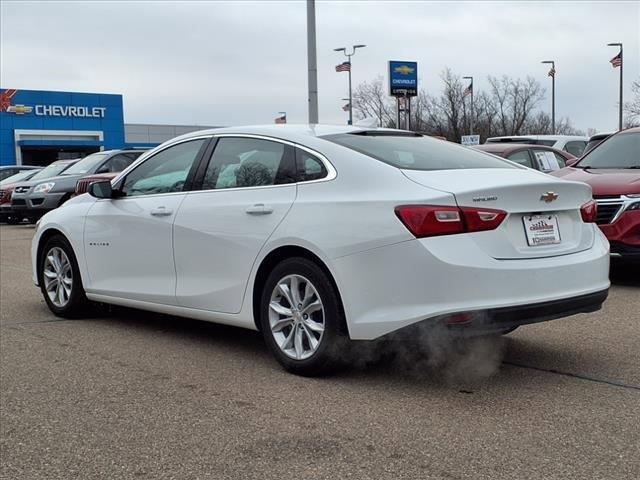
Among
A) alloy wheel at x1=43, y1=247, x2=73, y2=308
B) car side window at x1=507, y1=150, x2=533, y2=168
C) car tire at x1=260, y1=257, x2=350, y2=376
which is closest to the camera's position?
car tire at x1=260, y1=257, x2=350, y2=376

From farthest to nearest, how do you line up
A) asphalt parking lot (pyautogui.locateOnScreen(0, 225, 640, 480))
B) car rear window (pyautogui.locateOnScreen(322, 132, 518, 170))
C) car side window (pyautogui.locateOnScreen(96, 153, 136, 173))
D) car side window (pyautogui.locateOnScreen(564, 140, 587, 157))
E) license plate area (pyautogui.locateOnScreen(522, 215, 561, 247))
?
1. car side window (pyautogui.locateOnScreen(96, 153, 136, 173))
2. car side window (pyautogui.locateOnScreen(564, 140, 587, 157))
3. car rear window (pyautogui.locateOnScreen(322, 132, 518, 170))
4. license plate area (pyautogui.locateOnScreen(522, 215, 561, 247))
5. asphalt parking lot (pyautogui.locateOnScreen(0, 225, 640, 480))

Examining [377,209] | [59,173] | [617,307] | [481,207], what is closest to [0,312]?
[377,209]

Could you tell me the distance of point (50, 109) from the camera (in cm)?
4803

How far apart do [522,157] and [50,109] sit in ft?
139

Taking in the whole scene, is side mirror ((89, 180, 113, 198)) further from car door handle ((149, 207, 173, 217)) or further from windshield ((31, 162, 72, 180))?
windshield ((31, 162, 72, 180))

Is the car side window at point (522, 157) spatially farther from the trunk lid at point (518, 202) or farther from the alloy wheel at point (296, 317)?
the alloy wheel at point (296, 317)

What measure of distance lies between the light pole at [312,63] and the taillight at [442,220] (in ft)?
47.5

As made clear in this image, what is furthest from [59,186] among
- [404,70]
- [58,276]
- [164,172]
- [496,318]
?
[404,70]

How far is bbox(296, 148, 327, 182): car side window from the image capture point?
186 inches

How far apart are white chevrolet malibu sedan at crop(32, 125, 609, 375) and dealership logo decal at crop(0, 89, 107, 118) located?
44675mm

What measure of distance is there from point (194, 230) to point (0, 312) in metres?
2.84

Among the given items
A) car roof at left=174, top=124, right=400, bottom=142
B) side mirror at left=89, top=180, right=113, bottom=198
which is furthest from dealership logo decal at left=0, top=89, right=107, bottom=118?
car roof at left=174, top=124, right=400, bottom=142

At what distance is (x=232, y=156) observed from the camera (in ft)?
17.7

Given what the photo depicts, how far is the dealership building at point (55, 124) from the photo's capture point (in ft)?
154
